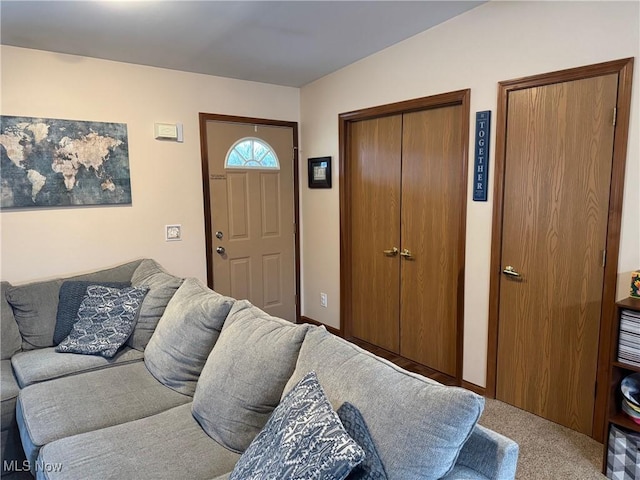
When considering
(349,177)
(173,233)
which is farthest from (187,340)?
(349,177)

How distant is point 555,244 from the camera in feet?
7.64

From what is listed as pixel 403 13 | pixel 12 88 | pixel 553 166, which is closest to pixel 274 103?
pixel 403 13

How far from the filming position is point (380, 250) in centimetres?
346

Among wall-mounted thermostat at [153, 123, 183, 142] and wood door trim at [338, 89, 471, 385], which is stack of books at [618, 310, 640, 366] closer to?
wood door trim at [338, 89, 471, 385]

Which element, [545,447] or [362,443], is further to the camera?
[545,447]

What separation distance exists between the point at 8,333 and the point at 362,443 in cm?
247

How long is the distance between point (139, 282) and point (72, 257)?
0.63 m

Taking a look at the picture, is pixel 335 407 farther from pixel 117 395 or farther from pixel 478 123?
pixel 478 123

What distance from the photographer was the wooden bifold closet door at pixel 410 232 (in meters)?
A: 2.86

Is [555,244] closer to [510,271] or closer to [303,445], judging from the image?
[510,271]

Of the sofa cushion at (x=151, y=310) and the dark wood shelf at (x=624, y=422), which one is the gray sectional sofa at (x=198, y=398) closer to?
the sofa cushion at (x=151, y=310)

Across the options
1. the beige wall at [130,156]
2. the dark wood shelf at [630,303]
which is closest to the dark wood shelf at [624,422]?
the dark wood shelf at [630,303]

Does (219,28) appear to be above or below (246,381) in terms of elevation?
above

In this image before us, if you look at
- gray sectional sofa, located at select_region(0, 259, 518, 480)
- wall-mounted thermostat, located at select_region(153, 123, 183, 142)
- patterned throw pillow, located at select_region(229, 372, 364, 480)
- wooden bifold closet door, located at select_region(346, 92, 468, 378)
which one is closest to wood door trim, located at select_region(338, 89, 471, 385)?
wooden bifold closet door, located at select_region(346, 92, 468, 378)
